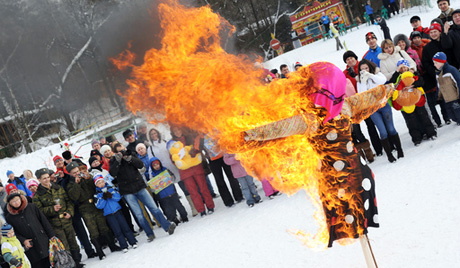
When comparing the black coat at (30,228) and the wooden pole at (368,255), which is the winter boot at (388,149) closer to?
the wooden pole at (368,255)

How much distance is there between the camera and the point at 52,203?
8.31 meters

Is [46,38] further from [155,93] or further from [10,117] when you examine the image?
[155,93]

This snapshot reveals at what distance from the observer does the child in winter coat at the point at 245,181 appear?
8219 millimetres

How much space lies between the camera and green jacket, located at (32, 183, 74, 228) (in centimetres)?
827

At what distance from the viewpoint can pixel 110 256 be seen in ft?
27.9

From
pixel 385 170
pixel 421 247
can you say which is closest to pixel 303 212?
pixel 385 170

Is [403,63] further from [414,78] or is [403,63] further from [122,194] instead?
[122,194]

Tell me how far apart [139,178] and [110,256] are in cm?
149

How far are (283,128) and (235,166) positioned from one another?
179 inches

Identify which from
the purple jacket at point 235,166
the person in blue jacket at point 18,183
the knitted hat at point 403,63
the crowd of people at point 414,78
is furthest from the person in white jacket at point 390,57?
the person in blue jacket at point 18,183

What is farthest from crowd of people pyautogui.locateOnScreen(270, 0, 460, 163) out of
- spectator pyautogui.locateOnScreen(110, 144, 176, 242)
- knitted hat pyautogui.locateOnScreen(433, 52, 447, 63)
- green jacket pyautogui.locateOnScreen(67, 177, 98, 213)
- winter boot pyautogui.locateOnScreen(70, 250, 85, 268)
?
winter boot pyautogui.locateOnScreen(70, 250, 85, 268)

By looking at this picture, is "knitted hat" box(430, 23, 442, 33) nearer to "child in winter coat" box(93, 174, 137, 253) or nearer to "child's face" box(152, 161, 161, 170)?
"child's face" box(152, 161, 161, 170)

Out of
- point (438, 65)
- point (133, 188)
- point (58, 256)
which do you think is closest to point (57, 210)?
point (58, 256)

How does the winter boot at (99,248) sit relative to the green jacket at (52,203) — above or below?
below
